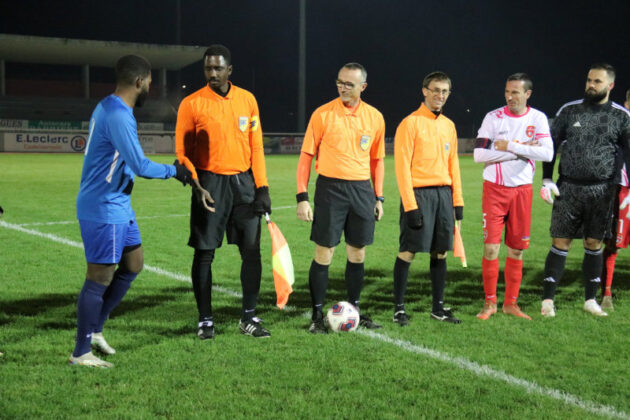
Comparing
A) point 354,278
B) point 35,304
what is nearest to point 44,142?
point 35,304

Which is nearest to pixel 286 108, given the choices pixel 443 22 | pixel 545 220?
pixel 443 22

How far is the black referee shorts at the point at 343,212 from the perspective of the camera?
476 centimetres

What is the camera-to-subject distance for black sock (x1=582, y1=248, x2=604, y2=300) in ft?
18.3

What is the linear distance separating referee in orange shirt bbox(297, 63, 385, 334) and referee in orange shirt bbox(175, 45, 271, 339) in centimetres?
39

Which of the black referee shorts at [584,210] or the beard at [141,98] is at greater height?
the beard at [141,98]

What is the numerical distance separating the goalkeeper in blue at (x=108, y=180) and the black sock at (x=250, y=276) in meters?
0.91

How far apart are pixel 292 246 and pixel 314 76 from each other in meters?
73.8

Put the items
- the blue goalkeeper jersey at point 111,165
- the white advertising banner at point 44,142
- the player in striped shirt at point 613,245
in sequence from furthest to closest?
1. the white advertising banner at point 44,142
2. the player in striped shirt at point 613,245
3. the blue goalkeeper jersey at point 111,165

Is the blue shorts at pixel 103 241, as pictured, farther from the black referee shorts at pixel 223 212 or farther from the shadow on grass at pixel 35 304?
the shadow on grass at pixel 35 304

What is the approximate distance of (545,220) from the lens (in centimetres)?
1177

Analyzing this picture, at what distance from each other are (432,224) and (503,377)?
4.64ft

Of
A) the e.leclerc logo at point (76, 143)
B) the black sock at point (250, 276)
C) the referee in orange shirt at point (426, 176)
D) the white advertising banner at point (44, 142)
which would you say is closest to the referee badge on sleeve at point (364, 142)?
the referee in orange shirt at point (426, 176)

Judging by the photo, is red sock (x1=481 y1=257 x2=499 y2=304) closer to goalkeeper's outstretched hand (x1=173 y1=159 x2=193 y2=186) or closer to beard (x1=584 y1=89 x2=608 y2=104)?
beard (x1=584 y1=89 x2=608 y2=104)

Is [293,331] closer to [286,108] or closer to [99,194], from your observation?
[99,194]
